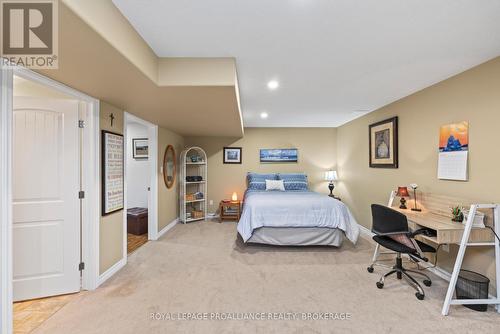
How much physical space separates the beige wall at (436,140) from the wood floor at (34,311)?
4121mm

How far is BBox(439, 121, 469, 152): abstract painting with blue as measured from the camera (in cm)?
235

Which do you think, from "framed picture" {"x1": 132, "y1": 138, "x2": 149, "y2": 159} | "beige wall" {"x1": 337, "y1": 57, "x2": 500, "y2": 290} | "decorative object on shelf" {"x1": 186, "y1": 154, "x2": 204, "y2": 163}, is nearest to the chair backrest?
"beige wall" {"x1": 337, "y1": 57, "x2": 500, "y2": 290}

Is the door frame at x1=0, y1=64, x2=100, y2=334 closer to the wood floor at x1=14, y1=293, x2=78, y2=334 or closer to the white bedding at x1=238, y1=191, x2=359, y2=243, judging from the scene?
the wood floor at x1=14, y1=293, x2=78, y2=334

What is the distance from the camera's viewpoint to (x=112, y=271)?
2.63 metres

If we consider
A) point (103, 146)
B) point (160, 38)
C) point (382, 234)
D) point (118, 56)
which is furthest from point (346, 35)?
point (103, 146)

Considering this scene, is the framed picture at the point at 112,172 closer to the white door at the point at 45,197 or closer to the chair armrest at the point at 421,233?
the white door at the point at 45,197

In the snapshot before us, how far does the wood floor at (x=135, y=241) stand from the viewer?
3.51 metres

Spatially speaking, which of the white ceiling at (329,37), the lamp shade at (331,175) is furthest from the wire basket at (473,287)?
the lamp shade at (331,175)

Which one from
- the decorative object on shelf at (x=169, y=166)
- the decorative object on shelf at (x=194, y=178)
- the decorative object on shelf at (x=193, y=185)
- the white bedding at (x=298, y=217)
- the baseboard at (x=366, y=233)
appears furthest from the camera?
the decorative object on shelf at (x=194, y=178)

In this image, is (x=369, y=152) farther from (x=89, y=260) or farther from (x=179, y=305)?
(x=89, y=260)

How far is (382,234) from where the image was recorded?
2.39 metres

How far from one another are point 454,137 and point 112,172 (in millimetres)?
3970

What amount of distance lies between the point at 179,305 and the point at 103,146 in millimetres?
1872

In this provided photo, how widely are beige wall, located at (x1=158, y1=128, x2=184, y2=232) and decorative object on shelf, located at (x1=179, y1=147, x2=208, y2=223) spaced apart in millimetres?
153
